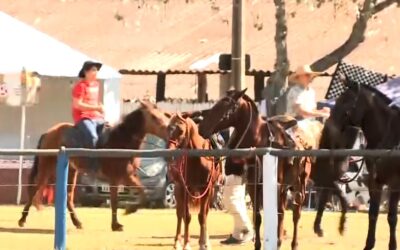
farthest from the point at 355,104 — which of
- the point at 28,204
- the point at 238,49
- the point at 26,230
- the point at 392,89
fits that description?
the point at 238,49

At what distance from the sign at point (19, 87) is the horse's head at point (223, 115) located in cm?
1109

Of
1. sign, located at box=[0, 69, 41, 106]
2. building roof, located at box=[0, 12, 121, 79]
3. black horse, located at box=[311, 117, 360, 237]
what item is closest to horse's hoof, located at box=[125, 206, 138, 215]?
black horse, located at box=[311, 117, 360, 237]

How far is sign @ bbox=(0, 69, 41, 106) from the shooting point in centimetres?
2467

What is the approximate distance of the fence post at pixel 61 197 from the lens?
12.4 metres

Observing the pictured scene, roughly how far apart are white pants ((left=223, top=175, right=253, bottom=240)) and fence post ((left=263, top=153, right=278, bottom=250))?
8.81 feet

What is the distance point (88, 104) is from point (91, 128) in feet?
1.15

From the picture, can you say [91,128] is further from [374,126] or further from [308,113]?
[374,126]

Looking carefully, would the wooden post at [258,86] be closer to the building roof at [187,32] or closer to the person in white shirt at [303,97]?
the person in white shirt at [303,97]

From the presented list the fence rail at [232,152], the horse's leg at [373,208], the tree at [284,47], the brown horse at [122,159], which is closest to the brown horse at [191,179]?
the brown horse at [122,159]

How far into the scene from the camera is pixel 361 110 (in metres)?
13.7

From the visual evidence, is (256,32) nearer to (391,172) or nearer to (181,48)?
(181,48)

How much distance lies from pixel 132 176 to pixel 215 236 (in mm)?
1404

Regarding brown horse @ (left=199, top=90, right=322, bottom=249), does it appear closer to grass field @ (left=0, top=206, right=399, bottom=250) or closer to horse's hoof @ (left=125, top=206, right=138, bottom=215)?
grass field @ (left=0, top=206, right=399, bottom=250)

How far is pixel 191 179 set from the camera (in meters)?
14.0
